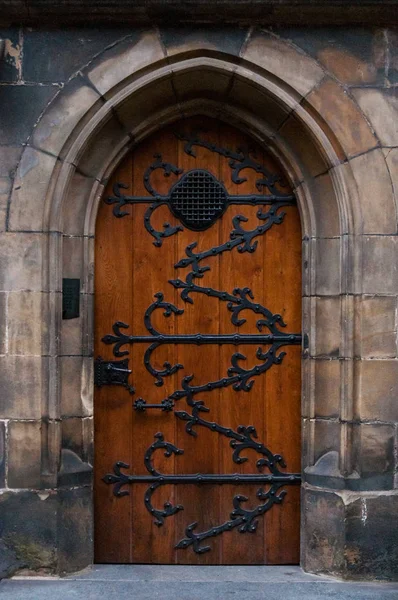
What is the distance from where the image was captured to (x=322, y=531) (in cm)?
504

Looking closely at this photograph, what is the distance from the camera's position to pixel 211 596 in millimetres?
4762

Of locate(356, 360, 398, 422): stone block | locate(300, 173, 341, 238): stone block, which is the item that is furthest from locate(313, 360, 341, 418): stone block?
locate(300, 173, 341, 238): stone block

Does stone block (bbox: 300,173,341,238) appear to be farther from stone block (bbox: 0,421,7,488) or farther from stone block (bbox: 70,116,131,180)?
stone block (bbox: 0,421,7,488)

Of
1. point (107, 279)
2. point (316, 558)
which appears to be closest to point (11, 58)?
point (107, 279)

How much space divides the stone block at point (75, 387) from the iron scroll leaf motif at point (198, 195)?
2.91ft

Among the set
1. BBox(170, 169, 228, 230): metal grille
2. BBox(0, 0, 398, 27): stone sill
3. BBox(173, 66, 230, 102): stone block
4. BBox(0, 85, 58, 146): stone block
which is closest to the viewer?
BBox(0, 0, 398, 27): stone sill

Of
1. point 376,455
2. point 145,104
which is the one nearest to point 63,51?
point 145,104

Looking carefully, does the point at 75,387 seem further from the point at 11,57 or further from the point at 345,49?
the point at 345,49

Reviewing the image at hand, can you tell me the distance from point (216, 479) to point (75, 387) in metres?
1.05

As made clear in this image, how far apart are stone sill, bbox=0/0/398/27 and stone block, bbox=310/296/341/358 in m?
1.64

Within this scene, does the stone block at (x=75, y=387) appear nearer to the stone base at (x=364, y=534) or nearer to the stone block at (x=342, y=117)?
the stone base at (x=364, y=534)

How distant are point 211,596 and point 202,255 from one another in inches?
78.9

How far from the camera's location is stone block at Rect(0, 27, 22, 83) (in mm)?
4945

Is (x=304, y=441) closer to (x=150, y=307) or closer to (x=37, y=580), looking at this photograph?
(x=150, y=307)
